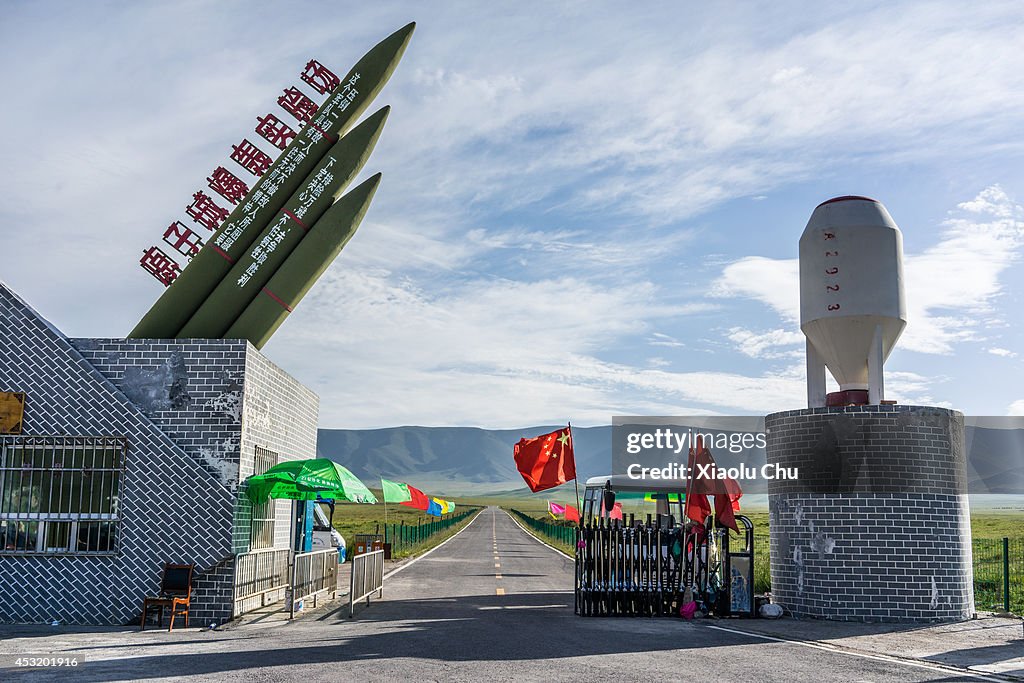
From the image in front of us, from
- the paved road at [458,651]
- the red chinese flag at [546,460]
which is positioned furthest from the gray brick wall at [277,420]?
the red chinese flag at [546,460]

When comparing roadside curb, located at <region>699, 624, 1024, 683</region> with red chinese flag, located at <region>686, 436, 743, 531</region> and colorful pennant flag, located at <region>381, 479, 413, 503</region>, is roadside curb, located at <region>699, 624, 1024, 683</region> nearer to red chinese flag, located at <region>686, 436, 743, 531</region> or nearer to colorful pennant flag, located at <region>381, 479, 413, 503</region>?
red chinese flag, located at <region>686, 436, 743, 531</region>

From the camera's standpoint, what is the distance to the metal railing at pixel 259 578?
53.2ft

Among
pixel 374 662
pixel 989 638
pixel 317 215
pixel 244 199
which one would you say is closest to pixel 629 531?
pixel 989 638

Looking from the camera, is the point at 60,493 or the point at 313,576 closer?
the point at 60,493

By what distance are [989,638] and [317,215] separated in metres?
15.1

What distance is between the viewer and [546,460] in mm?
19016

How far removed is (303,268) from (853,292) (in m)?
11.2

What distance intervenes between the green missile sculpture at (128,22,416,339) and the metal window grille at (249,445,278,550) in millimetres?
3425

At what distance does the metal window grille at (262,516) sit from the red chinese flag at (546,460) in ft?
16.9

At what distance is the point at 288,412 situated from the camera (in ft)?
65.6

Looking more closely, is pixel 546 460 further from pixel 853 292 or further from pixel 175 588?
pixel 175 588

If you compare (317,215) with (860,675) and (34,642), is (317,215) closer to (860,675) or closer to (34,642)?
(34,642)

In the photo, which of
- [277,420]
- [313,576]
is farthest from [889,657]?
[277,420]

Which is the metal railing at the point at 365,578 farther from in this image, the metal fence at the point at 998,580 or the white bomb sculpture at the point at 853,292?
the metal fence at the point at 998,580
